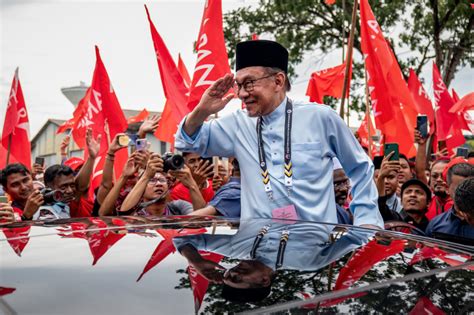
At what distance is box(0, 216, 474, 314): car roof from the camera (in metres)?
1.33

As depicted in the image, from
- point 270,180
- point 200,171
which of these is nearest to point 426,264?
point 270,180

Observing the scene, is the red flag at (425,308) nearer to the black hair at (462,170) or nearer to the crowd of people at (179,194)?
the crowd of people at (179,194)

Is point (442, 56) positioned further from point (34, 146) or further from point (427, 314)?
point (34, 146)

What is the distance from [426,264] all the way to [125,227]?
846mm

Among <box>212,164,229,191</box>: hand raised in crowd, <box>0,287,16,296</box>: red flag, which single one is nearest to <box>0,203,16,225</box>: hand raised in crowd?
<box>0,287,16,296</box>: red flag

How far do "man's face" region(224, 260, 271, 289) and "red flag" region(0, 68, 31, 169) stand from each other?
730 cm

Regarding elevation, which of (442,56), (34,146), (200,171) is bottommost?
(34,146)

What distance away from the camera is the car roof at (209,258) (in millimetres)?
1331

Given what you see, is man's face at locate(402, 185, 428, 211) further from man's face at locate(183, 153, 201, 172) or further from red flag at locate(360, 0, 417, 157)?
red flag at locate(360, 0, 417, 157)

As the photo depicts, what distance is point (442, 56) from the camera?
18469mm

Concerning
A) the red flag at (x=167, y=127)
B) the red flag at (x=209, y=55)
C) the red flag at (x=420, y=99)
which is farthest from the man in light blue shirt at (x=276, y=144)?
the red flag at (x=420, y=99)

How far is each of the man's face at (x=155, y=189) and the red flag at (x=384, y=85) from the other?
146 inches

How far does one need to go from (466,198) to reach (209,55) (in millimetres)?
3720

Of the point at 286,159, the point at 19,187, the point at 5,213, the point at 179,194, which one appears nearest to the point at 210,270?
the point at 286,159
